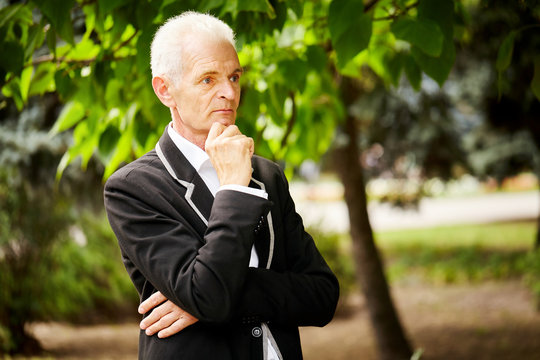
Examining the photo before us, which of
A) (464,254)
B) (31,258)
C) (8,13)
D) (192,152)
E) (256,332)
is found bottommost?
(464,254)

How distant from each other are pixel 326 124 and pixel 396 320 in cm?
376

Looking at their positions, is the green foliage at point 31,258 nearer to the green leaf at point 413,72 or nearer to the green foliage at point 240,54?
the green foliage at point 240,54

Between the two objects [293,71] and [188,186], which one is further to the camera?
[293,71]

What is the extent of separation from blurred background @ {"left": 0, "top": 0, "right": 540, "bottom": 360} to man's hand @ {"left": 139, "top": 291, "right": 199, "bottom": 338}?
3.02 feet

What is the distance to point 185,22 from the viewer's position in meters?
1.73

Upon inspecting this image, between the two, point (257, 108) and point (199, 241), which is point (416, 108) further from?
point (199, 241)

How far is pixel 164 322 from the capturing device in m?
1.65

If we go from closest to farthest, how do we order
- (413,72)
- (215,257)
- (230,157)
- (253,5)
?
(215,257)
(230,157)
(253,5)
(413,72)

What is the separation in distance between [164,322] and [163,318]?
0.01m

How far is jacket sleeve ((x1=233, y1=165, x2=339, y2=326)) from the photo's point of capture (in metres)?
1.67

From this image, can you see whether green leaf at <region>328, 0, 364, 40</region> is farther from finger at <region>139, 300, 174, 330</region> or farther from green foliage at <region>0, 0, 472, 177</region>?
finger at <region>139, 300, 174, 330</region>

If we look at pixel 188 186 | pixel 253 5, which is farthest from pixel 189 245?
pixel 253 5

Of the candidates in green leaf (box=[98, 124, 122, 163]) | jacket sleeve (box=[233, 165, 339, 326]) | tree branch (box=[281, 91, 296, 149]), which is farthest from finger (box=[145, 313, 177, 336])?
tree branch (box=[281, 91, 296, 149])

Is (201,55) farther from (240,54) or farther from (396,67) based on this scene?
(396,67)
